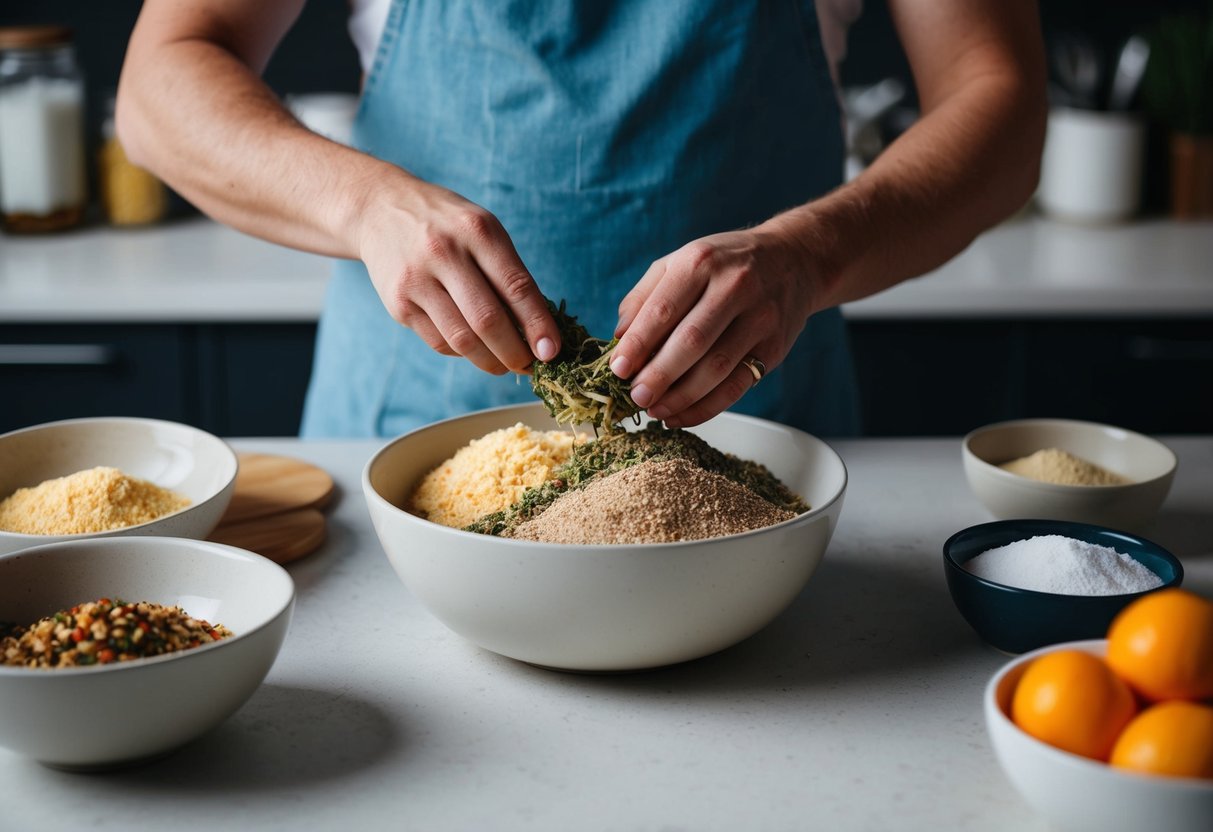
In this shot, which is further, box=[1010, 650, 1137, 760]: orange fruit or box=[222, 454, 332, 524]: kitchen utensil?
box=[222, 454, 332, 524]: kitchen utensil

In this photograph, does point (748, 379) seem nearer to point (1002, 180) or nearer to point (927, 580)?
point (927, 580)

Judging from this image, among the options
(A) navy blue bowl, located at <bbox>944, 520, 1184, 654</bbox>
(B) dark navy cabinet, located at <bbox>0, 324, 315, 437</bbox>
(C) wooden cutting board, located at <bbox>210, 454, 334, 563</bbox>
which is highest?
(A) navy blue bowl, located at <bbox>944, 520, 1184, 654</bbox>

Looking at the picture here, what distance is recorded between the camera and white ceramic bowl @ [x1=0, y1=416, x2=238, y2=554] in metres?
1.24

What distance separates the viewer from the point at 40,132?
256 centimetres

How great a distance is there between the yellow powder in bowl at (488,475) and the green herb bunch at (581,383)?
4 cm

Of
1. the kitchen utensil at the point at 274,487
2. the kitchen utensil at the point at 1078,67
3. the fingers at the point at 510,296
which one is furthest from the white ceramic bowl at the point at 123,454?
the kitchen utensil at the point at 1078,67

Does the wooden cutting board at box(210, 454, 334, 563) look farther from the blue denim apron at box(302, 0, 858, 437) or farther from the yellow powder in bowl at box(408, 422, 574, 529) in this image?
the blue denim apron at box(302, 0, 858, 437)

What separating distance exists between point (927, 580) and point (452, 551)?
1.55 ft

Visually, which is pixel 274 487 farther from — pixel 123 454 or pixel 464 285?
pixel 464 285

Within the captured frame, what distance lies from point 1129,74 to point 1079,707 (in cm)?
241

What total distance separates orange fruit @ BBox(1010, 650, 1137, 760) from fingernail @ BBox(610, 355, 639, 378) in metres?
0.42

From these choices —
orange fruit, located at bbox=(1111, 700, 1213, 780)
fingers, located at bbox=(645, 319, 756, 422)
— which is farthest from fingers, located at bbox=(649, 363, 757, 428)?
orange fruit, located at bbox=(1111, 700, 1213, 780)

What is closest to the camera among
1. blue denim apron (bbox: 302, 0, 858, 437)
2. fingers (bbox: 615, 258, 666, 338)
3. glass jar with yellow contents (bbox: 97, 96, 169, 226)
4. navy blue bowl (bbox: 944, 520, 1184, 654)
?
navy blue bowl (bbox: 944, 520, 1184, 654)

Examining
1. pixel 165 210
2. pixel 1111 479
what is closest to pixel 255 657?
pixel 1111 479
